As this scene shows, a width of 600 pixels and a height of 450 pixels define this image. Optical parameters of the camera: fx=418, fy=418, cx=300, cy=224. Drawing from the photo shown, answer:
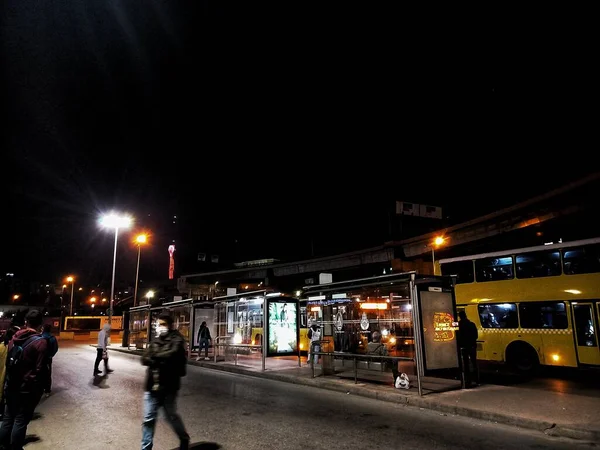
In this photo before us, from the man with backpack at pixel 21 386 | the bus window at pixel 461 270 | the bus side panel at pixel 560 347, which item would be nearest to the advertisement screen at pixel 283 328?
the bus window at pixel 461 270

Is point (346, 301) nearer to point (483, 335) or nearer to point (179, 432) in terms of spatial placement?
point (483, 335)

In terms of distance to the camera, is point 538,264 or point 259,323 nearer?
point 538,264

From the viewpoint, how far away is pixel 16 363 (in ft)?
17.0

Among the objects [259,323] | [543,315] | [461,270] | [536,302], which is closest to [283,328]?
[259,323]

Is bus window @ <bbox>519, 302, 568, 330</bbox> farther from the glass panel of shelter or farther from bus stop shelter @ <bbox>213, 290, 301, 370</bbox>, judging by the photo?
bus stop shelter @ <bbox>213, 290, 301, 370</bbox>

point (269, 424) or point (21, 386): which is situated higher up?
point (21, 386)

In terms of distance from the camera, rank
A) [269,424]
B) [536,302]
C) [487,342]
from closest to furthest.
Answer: [269,424], [536,302], [487,342]

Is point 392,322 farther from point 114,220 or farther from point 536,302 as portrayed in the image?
point 114,220

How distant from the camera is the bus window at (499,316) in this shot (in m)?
14.5

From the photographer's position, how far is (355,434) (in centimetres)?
667

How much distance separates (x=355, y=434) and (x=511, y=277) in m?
10.6

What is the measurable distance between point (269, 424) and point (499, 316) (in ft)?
35.6

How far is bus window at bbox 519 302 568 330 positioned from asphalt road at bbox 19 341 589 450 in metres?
7.40

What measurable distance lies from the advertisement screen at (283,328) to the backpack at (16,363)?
11076 mm
